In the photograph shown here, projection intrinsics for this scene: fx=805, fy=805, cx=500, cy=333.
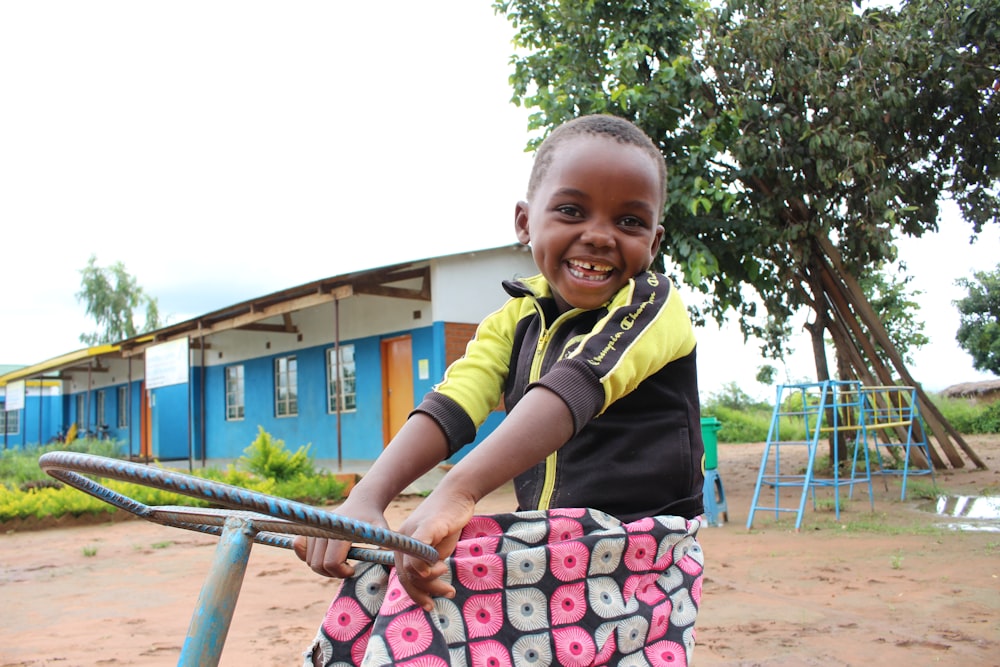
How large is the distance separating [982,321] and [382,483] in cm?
2952

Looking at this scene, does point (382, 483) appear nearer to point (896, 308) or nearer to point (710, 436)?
point (710, 436)

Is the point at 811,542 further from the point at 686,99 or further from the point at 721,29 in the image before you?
the point at 721,29

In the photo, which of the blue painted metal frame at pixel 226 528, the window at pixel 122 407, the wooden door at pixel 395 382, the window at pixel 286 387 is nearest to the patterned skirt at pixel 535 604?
the blue painted metal frame at pixel 226 528

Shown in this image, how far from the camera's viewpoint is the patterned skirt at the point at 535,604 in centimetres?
105

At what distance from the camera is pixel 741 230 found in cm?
928

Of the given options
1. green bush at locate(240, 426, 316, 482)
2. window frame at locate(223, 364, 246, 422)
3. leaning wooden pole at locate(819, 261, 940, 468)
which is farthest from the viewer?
window frame at locate(223, 364, 246, 422)

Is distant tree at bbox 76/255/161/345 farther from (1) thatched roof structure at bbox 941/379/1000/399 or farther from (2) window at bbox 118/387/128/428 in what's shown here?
(1) thatched roof structure at bbox 941/379/1000/399

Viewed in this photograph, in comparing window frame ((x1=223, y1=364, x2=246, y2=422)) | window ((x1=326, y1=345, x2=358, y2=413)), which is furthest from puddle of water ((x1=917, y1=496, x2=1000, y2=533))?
window frame ((x1=223, y1=364, x2=246, y2=422))

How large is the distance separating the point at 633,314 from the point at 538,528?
14.8 inches

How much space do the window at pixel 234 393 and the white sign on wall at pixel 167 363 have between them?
4505 millimetres

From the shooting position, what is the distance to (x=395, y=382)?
14852 mm

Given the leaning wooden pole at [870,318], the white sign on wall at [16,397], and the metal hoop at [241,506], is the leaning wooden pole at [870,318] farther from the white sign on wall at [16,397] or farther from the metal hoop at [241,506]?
the white sign on wall at [16,397]

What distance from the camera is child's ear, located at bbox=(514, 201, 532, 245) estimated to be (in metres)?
1.62

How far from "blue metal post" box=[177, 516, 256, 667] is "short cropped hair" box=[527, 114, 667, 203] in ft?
2.79
